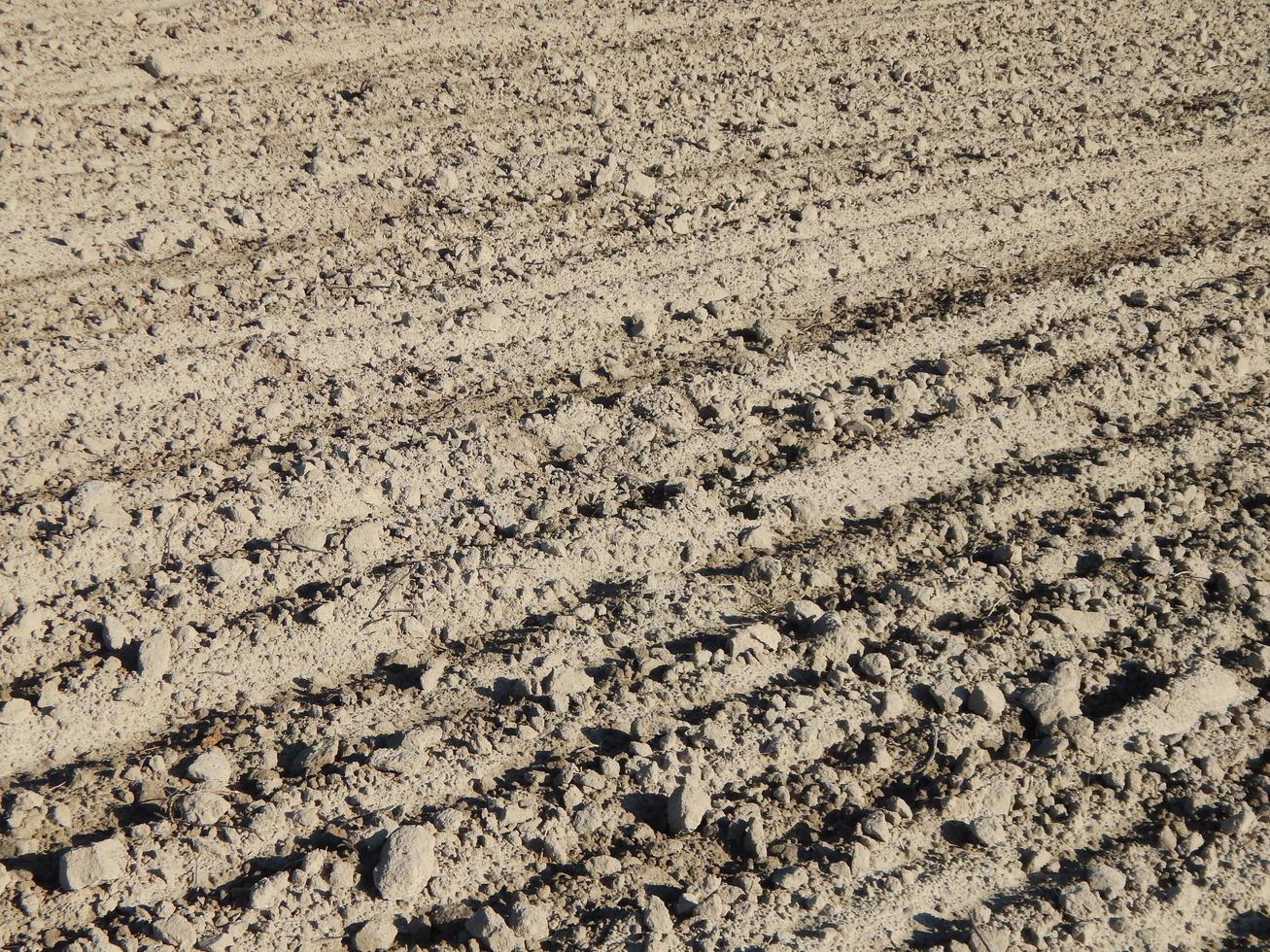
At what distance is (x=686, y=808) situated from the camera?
2.55m

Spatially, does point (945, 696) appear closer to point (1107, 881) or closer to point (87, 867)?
point (1107, 881)

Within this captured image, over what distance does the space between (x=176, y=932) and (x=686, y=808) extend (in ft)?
3.43

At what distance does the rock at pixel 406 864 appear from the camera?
7.97 ft

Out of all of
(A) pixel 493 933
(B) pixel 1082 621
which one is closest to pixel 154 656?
(A) pixel 493 933

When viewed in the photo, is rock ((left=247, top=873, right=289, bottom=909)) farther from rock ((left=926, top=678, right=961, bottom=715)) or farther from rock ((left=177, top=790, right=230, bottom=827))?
rock ((left=926, top=678, right=961, bottom=715))

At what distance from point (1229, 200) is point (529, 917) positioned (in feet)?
12.3

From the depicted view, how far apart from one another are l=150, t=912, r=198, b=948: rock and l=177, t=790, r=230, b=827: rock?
22cm

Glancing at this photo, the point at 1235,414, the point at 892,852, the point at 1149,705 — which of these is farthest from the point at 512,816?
the point at 1235,414

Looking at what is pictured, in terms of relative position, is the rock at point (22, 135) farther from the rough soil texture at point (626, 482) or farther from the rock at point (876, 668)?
the rock at point (876, 668)

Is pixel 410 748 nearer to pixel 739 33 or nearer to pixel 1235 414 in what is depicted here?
pixel 1235 414

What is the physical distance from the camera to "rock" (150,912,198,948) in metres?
2.33

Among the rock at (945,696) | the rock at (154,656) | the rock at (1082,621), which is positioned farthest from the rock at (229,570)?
the rock at (1082,621)

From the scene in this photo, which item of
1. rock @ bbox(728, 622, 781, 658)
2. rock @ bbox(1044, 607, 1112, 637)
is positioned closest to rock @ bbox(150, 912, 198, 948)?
rock @ bbox(728, 622, 781, 658)

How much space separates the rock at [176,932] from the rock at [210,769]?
318 mm
